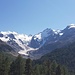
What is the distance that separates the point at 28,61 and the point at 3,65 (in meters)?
10.5

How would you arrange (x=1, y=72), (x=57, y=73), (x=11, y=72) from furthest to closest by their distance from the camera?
(x=57, y=73)
(x=11, y=72)
(x=1, y=72)

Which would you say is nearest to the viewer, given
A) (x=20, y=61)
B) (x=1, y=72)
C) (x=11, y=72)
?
(x=1, y=72)

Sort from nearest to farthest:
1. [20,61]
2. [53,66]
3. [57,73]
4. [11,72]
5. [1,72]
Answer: [1,72] → [20,61] → [11,72] → [57,73] → [53,66]

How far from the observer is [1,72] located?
3578 inches

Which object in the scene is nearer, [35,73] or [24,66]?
[24,66]

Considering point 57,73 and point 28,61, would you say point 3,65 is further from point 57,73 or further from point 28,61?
point 57,73

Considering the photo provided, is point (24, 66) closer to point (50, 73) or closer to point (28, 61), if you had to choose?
point (28, 61)

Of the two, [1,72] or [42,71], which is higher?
[42,71]

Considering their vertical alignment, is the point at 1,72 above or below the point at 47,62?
below

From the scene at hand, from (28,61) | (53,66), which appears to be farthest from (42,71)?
(28,61)

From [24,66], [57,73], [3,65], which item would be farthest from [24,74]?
[57,73]

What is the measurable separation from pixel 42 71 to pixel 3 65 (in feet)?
132

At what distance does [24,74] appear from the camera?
329 feet

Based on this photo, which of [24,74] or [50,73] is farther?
[50,73]
